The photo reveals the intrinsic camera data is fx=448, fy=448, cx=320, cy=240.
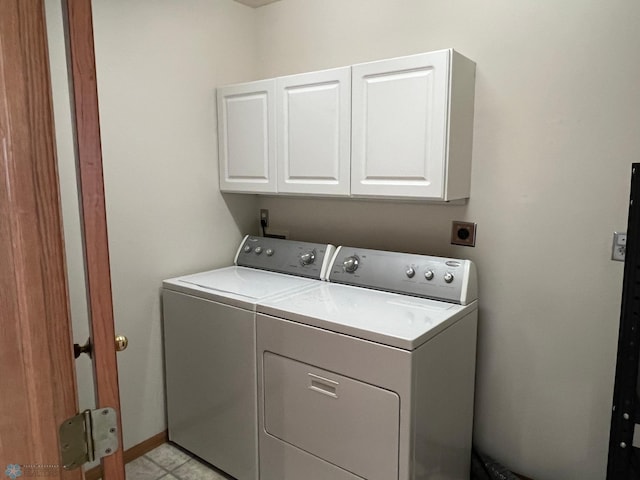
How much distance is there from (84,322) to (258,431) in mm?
892

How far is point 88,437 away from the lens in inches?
28.9

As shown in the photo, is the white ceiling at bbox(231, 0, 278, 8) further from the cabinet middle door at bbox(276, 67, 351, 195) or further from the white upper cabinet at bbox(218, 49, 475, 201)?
the cabinet middle door at bbox(276, 67, 351, 195)

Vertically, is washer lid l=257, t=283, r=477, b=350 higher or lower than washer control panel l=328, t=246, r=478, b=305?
lower

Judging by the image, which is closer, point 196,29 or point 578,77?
point 578,77

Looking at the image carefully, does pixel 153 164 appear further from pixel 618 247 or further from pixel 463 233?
pixel 618 247

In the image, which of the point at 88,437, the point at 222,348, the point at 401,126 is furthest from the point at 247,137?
the point at 88,437

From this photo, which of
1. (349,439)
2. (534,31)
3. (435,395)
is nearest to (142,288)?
(349,439)

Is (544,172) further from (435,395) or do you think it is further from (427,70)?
(435,395)

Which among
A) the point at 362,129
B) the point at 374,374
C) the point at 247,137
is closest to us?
the point at 374,374

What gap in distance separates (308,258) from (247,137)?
2.43 feet

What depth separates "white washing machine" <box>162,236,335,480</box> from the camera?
2012 millimetres

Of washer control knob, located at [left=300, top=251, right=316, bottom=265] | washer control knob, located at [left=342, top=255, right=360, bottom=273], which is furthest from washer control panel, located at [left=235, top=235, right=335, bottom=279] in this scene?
washer control knob, located at [left=342, top=255, right=360, bottom=273]

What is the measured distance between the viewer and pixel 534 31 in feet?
6.03

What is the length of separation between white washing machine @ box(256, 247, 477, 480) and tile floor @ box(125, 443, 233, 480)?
42 cm
